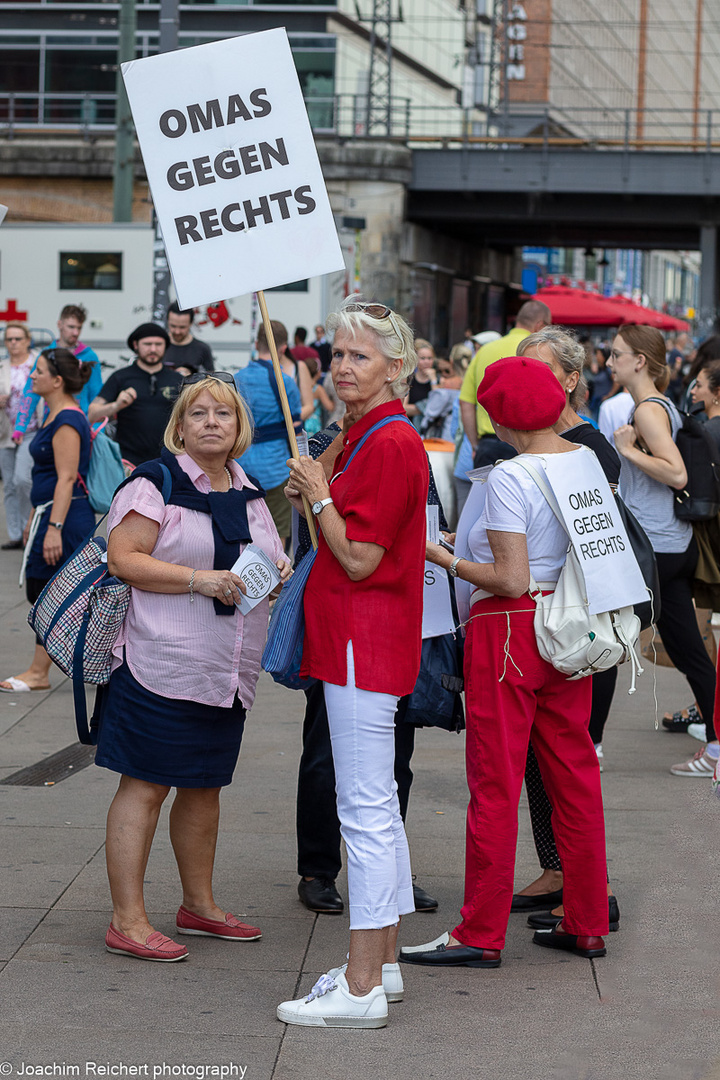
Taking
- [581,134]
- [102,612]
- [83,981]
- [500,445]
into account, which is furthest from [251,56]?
[581,134]

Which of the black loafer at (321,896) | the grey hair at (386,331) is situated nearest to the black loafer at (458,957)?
the black loafer at (321,896)

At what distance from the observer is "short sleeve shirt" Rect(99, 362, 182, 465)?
9406 mm

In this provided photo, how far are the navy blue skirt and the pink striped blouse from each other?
0.05m

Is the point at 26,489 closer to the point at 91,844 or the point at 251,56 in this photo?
the point at 91,844

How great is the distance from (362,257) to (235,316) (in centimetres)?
1595

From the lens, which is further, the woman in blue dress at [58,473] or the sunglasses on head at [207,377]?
the woman in blue dress at [58,473]

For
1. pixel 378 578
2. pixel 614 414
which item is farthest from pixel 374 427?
pixel 614 414

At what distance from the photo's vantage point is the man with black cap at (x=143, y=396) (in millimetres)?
9344

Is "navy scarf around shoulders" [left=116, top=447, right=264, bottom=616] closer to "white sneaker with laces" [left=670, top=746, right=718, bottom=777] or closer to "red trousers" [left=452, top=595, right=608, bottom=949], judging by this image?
"red trousers" [left=452, top=595, right=608, bottom=949]

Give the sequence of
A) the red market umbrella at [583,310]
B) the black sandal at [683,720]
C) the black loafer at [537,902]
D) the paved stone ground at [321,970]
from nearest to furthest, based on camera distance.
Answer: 1. the paved stone ground at [321,970]
2. the black loafer at [537,902]
3. the black sandal at [683,720]
4. the red market umbrella at [583,310]

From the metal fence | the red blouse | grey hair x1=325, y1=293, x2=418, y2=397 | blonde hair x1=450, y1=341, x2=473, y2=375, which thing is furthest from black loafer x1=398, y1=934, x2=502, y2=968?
the metal fence

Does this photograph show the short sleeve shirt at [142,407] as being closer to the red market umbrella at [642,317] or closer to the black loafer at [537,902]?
the black loafer at [537,902]

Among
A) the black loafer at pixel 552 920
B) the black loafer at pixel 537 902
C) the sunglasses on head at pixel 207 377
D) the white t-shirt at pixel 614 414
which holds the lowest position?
the black loafer at pixel 537 902

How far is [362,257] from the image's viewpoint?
112ft
